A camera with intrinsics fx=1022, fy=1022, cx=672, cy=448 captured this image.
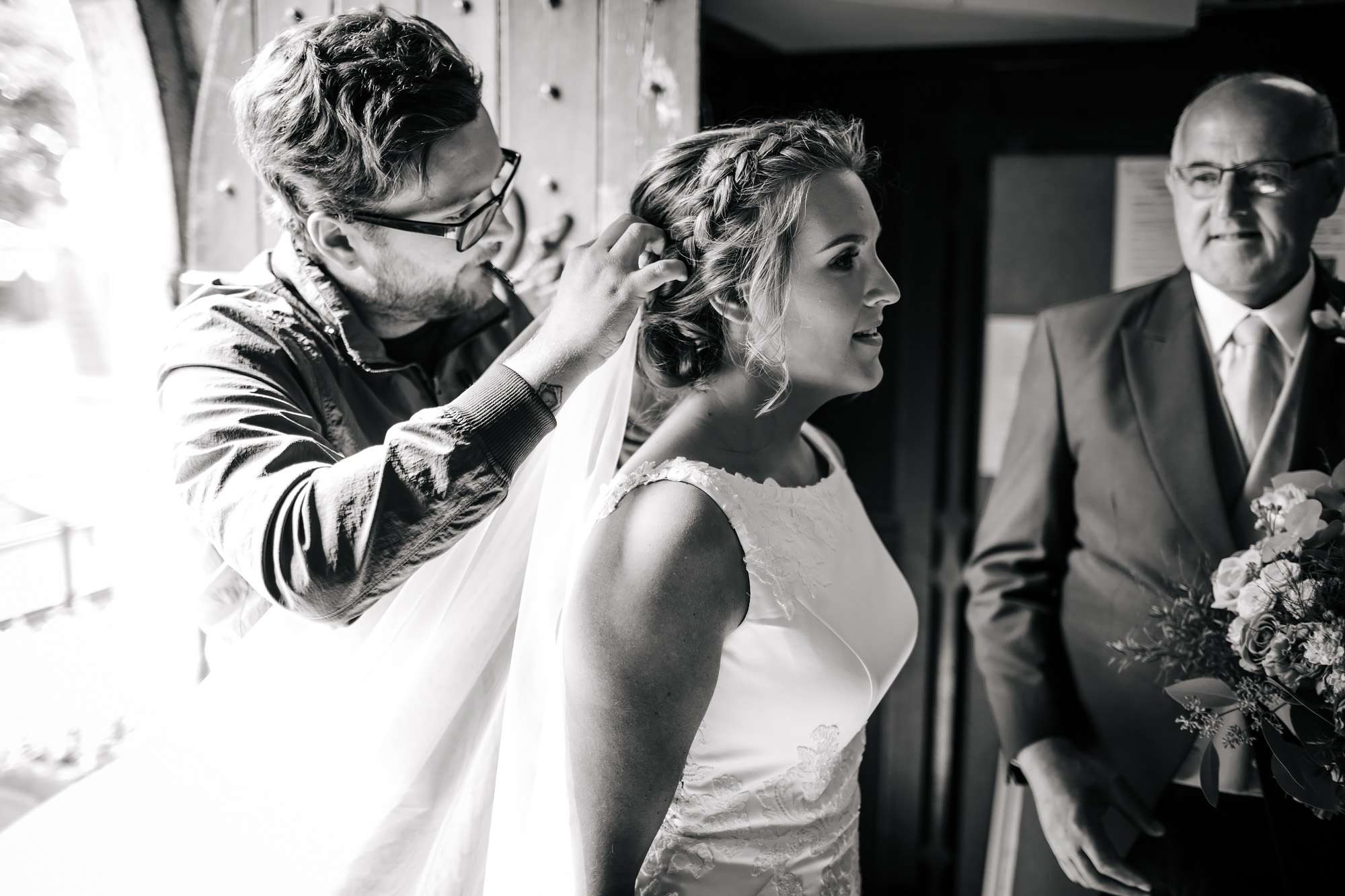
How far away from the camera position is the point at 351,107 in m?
1.44

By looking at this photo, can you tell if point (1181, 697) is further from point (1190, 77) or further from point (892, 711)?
point (1190, 77)

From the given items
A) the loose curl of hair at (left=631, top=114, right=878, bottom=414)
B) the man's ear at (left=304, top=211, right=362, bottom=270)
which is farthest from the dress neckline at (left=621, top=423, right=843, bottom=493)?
the man's ear at (left=304, top=211, right=362, bottom=270)

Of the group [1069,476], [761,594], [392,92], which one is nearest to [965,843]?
[1069,476]

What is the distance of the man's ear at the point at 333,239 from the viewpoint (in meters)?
A: 1.51

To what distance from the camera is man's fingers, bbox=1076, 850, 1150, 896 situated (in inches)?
70.0

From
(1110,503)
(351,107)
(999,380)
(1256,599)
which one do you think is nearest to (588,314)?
(351,107)

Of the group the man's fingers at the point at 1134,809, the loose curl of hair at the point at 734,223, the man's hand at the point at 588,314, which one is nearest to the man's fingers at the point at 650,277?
the man's hand at the point at 588,314

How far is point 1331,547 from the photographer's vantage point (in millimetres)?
1478

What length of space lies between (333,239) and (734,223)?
61 centimetres

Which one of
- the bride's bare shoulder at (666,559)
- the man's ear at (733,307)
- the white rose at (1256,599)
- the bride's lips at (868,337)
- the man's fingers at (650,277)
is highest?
the man's fingers at (650,277)

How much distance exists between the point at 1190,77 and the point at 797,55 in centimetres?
105

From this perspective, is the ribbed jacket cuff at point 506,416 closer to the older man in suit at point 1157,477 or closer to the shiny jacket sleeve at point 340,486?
the shiny jacket sleeve at point 340,486

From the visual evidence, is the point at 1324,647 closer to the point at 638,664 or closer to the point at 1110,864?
the point at 1110,864

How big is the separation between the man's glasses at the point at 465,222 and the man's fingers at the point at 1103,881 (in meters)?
1.50
